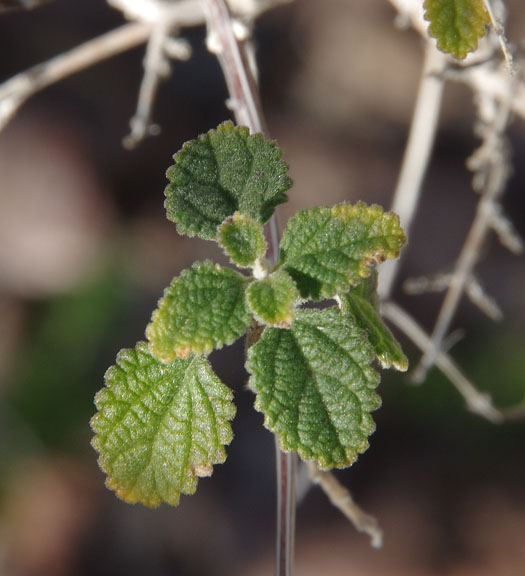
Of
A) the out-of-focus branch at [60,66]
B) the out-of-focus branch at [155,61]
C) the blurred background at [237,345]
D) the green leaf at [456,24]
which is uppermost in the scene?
the out-of-focus branch at [60,66]

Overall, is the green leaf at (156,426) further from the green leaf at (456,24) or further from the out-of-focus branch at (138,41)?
the out-of-focus branch at (138,41)

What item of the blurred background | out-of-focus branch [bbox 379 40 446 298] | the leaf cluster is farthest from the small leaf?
the blurred background

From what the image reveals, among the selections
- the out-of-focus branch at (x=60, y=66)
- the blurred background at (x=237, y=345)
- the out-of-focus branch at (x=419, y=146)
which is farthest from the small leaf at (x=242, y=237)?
the blurred background at (x=237, y=345)

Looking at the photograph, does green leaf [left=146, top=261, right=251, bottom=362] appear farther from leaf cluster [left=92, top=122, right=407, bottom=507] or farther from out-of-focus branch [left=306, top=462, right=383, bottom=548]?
out-of-focus branch [left=306, top=462, right=383, bottom=548]

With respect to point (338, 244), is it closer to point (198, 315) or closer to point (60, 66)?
point (198, 315)

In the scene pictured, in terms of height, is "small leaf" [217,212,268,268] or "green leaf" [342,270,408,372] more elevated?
"small leaf" [217,212,268,268]

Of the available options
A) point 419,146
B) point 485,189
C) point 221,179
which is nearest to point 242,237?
point 221,179
